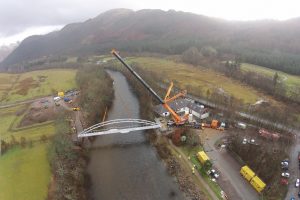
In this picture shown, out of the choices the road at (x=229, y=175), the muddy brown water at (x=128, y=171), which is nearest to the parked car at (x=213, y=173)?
the road at (x=229, y=175)

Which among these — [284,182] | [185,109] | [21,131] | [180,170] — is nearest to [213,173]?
[180,170]

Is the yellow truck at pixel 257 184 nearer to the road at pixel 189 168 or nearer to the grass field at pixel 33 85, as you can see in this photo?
the road at pixel 189 168

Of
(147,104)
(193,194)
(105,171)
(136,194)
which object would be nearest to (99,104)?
(147,104)

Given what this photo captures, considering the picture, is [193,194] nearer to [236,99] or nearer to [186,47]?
[236,99]

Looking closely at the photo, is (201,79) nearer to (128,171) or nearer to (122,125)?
(122,125)

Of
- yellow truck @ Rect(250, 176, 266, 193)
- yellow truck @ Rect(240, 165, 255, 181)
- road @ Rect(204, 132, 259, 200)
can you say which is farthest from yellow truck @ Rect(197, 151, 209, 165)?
yellow truck @ Rect(250, 176, 266, 193)

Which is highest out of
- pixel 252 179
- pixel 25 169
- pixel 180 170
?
pixel 25 169
